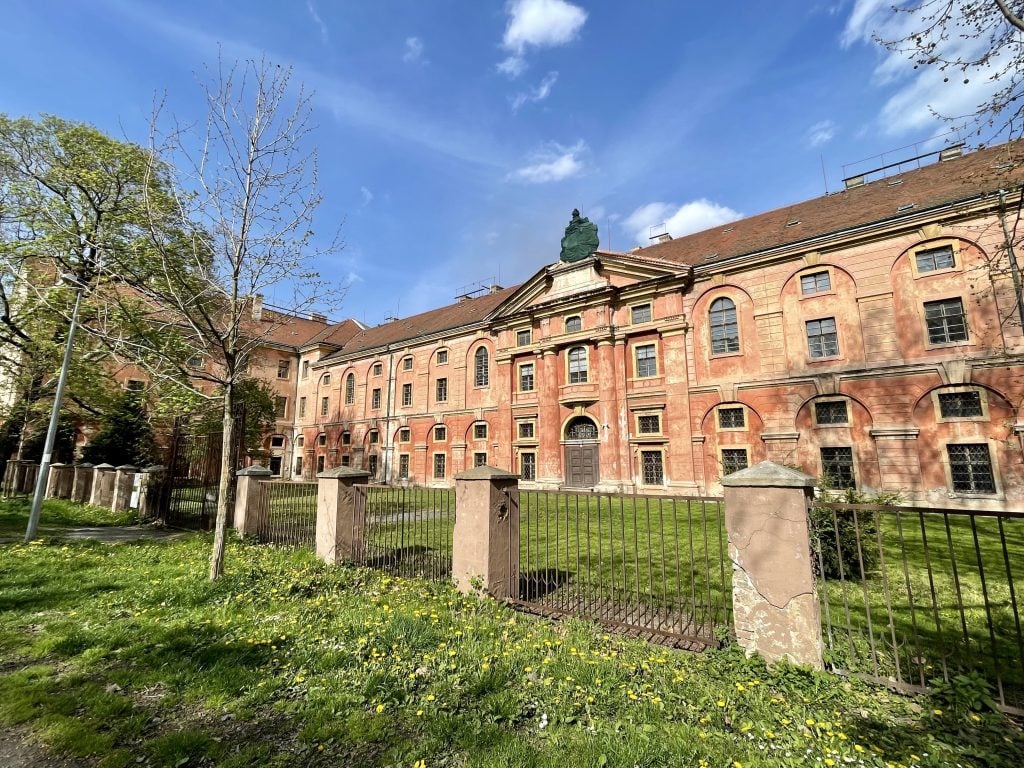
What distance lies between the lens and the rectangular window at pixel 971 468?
1517cm

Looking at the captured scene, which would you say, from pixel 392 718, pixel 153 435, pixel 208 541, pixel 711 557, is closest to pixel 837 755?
pixel 392 718

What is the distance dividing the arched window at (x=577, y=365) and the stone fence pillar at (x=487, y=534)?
60.8 ft

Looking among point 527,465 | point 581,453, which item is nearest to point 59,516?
point 527,465

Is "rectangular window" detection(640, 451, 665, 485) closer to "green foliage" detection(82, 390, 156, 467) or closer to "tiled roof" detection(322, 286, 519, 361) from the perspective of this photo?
"tiled roof" detection(322, 286, 519, 361)

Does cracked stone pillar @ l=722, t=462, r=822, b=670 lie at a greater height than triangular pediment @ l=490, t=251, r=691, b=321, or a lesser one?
lesser

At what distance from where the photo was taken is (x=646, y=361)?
75.4 feet

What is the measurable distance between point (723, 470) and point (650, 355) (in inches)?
265

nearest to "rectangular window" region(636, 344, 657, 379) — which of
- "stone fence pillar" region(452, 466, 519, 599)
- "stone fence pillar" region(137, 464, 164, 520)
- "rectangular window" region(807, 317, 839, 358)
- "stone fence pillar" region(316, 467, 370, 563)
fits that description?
"rectangular window" region(807, 317, 839, 358)

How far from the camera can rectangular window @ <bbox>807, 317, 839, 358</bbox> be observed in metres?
18.2

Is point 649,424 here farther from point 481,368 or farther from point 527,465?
point 481,368

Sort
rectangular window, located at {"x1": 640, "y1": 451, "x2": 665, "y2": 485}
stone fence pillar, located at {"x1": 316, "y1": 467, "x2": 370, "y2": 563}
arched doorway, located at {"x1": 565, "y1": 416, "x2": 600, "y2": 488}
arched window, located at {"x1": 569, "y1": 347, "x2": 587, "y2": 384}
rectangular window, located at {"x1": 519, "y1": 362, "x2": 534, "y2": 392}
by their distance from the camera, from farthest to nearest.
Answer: rectangular window, located at {"x1": 519, "y1": 362, "x2": 534, "y2": 392}, arched window, located at {"x1": 569, "y1": 347, "x2": 587, "y2": 384}, arched doorway, located at {"x1": 565, "y1": 416, "x2": 600, "y2": 488}, rectangular window, located at {"x1": 640, "y1": 451, "x2": 665, "y2": 485}, stone fence pillar, located at {"x1": 316, "y1": 467, "x2": 370, "y2": 563}

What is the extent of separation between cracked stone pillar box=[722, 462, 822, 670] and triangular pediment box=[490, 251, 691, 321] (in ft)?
62.9

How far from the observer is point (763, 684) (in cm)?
386

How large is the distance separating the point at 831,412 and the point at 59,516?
2706 cm
